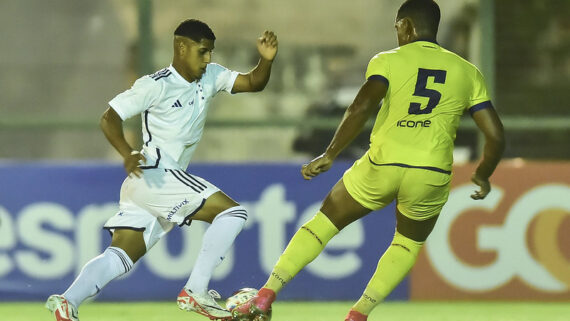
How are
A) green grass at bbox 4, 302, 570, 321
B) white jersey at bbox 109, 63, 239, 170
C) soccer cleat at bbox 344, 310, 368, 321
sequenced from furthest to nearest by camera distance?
1. green grass at bbox 4, 302, 570, 321
2. white jersey at bbox 109, 63, 239, 170
3. soccer cleat at bbox 344, 310, 368, 321

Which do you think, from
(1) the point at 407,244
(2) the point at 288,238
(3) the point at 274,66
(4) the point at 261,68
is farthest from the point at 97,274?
(3) the point at 274,66

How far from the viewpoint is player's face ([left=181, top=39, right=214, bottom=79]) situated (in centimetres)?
645

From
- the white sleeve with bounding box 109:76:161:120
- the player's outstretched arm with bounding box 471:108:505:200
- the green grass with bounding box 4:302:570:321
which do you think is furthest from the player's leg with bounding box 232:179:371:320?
the green grass with bounding box 4:302:570:321

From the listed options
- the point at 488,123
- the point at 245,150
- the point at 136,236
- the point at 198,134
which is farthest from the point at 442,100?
the point at 245,150

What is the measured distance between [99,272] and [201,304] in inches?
22.0

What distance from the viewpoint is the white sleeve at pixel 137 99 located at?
6242mm

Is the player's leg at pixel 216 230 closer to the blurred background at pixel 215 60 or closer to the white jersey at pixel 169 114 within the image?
the white jersey at pixel 169 114

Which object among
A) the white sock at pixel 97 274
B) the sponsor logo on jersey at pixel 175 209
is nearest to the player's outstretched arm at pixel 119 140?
the sponsor logo on jersey at pixel 175 209

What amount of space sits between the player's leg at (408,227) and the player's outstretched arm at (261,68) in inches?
40.9

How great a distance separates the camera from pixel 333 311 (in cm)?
800

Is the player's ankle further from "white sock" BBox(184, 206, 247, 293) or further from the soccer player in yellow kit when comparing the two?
"white sock" BBox(184, 206, 247, 293)

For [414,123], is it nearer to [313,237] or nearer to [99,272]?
[313,237]

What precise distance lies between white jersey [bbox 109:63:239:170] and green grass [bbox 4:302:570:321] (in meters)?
1.37

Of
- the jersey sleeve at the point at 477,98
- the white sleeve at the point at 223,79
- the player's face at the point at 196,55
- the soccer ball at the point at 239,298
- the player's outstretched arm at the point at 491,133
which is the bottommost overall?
the soccer ball at the point at 239,298
